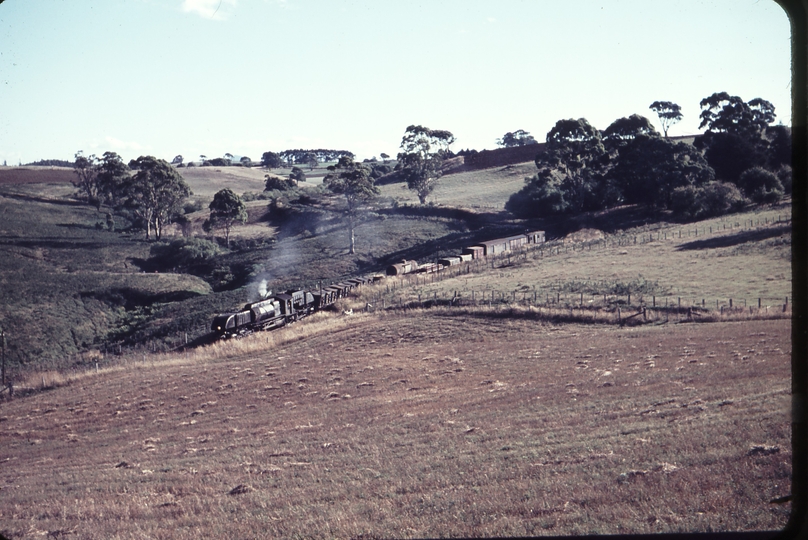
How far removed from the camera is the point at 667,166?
6359 cm

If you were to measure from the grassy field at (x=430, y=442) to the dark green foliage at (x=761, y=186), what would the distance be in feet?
120

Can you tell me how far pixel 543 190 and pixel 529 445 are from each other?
64.3m

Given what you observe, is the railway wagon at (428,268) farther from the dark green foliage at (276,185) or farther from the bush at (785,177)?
the dark green foliage at (276,185)

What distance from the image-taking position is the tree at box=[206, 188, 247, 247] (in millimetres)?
74500

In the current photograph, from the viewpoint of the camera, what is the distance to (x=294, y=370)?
26656mm

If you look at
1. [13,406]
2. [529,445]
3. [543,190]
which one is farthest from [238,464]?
[543,190]

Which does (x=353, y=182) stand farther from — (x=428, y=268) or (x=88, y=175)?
(x=88, y=175)

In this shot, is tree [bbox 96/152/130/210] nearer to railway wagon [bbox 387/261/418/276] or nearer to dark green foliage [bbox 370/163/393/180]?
dark green foliage [bbox 370/163/393/180]

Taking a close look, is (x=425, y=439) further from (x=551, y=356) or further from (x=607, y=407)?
(x=551, y=356)

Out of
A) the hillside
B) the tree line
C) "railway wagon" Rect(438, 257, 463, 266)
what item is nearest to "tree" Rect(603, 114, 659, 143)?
the tree line

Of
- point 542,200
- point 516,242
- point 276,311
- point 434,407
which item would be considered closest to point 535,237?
point 516,242

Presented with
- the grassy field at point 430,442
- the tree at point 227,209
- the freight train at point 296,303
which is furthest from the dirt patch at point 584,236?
the tree at point 227,209

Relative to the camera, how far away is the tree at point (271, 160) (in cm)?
15862

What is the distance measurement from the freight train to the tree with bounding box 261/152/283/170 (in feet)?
373
